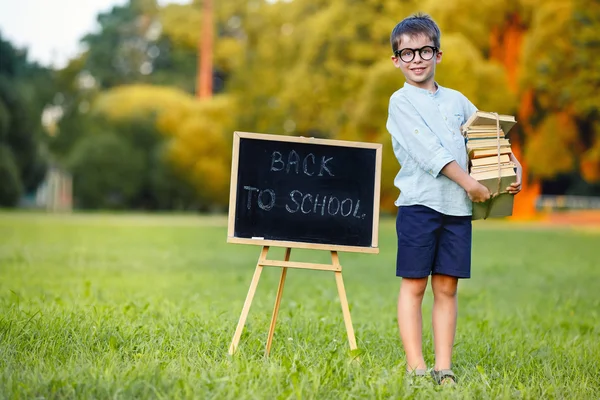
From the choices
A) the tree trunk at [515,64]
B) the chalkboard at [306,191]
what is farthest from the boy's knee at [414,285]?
the tree trunk at [515,64]

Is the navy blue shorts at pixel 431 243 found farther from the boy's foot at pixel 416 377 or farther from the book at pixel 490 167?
the boy's foot at pixel 416 377

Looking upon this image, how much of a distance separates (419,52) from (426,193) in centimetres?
78

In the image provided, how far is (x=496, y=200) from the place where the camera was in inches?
192

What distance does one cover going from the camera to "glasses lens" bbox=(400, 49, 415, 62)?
16.0 feet

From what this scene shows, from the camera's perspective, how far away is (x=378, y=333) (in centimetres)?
640

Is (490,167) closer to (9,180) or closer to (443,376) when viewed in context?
(443,376)

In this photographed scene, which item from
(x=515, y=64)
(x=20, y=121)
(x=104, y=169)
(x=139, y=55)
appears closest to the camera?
(x=515, y=64)

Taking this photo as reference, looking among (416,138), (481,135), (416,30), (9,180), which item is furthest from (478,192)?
(9,180)

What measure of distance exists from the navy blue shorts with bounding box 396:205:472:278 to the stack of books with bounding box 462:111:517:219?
18 cm

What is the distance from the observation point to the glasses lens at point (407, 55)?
4875mm

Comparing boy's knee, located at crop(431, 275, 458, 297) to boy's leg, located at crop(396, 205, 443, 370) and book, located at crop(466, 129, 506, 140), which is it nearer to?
boy's leg, located at crop(396, 205, 443, 370)

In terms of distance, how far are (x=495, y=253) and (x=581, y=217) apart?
18707 millimetres

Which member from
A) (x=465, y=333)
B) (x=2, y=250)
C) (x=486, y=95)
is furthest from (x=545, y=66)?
(x=465, y=333)

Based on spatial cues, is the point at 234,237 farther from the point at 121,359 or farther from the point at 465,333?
the point at 465,333
